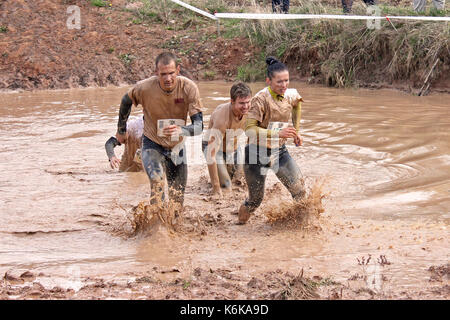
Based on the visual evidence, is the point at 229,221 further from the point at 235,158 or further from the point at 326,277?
the point at 326,277

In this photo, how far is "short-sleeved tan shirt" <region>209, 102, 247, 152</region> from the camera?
6848mm

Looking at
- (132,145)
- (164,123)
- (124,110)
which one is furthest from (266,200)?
(124,110)

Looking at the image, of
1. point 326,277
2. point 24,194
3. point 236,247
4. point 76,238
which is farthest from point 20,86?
point 326,277

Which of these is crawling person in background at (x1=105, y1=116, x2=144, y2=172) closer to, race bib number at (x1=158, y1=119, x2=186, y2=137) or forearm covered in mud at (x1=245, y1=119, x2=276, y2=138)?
race bib number at (x1=158, y1=119, x2=186, y2=137)

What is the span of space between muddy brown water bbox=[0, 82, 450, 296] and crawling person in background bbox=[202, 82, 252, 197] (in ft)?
0.97

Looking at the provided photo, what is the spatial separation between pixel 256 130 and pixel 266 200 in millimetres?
1723

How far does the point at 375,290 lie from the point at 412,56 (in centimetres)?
857

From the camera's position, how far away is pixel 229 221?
20.5 ft

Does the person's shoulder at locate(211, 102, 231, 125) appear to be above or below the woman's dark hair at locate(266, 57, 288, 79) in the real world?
below

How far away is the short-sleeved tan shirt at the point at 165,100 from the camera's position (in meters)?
5.58

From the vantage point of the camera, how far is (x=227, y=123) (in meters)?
6.89

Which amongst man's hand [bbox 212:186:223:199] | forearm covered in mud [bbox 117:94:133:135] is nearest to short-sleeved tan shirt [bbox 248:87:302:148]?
forearm covered in mud [bbox 117:94:133:135]

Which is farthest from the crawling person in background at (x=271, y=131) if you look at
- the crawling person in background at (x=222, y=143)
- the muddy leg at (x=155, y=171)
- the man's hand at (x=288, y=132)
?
the crawling person in background at (x=222, y=143)

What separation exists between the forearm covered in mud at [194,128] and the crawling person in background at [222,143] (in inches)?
41.3
